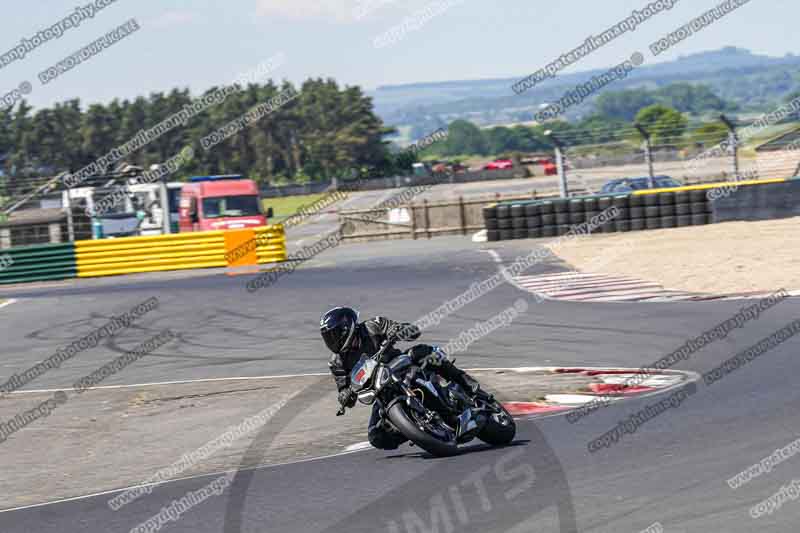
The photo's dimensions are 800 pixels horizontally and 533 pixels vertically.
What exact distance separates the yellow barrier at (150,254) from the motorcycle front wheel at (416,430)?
76.9 feet

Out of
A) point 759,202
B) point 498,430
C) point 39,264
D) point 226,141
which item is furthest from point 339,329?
point 226,141

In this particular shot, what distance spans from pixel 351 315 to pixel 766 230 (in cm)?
2086

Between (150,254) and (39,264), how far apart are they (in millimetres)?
3039

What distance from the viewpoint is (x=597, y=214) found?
3150 centimetres

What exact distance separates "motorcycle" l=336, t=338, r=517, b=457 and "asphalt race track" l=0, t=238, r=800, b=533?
0.16 m

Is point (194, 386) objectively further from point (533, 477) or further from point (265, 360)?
point (533, 477)

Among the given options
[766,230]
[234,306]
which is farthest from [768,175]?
[234,306]

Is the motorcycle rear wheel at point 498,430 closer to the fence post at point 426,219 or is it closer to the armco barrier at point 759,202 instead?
the armco barrier at point 759,202

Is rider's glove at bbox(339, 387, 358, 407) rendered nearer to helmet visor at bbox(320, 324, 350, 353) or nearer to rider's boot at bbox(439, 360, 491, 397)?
helmet visor at bbox(320, 324, 350, 353)

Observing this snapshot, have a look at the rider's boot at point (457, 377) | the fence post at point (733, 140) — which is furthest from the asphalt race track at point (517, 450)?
the fence post at point (733, 140)

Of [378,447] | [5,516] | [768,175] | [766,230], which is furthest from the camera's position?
[768,175]

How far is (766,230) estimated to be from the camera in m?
27.7

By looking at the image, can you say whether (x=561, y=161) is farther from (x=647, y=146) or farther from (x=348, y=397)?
(x=348, y=397)

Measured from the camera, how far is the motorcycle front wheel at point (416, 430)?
8.65m
